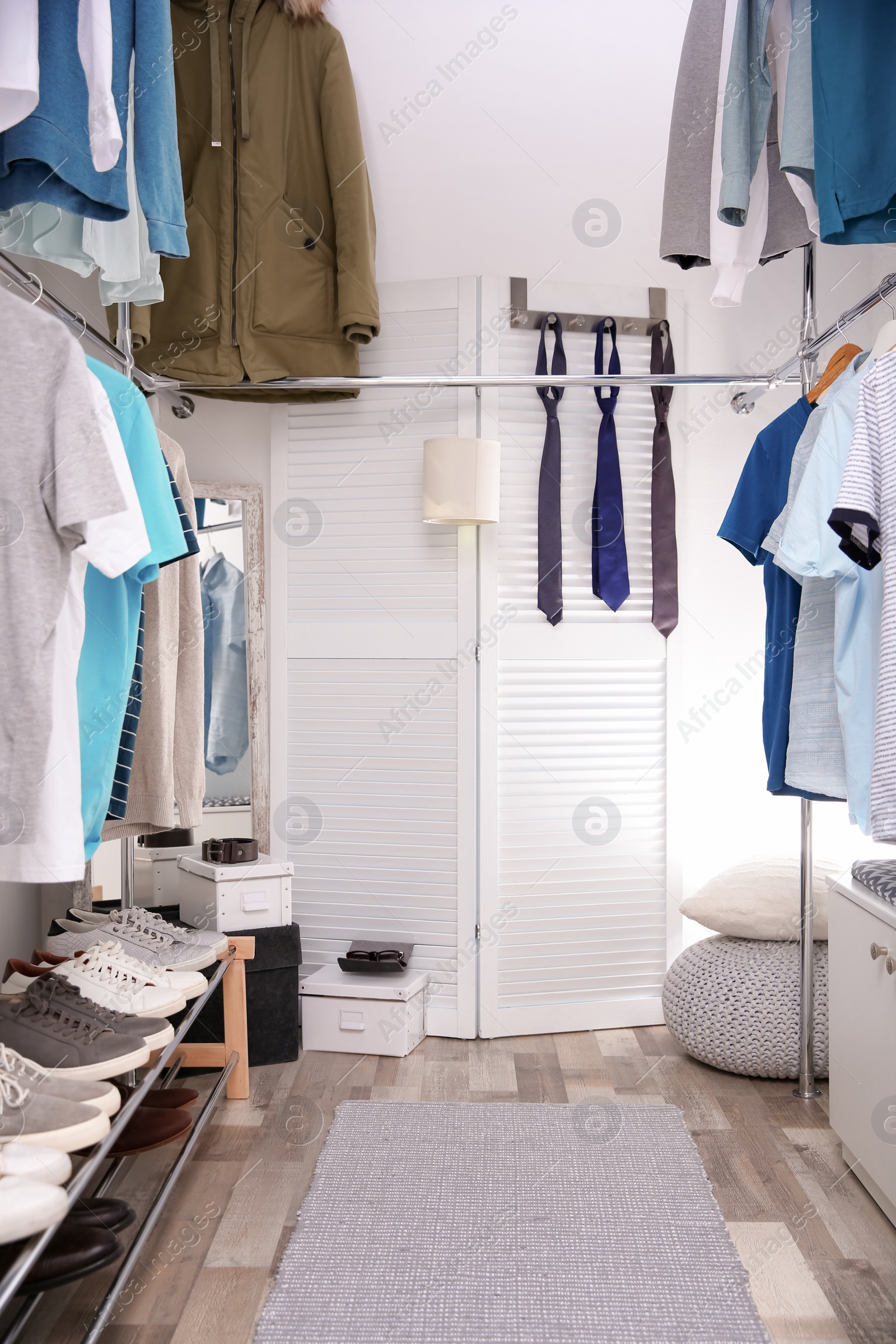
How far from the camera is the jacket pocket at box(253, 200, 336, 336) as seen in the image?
271 cm

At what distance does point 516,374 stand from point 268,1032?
6.83 feet

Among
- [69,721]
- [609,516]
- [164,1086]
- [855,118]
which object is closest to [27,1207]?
[69,721]

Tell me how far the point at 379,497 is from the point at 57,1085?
2.01m

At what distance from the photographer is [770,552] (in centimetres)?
218

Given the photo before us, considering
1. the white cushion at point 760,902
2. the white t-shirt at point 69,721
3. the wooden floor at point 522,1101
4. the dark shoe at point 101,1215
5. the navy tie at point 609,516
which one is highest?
the navy tie at point 609,516

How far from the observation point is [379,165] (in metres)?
3.02

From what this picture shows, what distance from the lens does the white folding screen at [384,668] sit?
2.93 metres

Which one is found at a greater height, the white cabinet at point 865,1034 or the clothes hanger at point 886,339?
the clothes hanger at point 886,339

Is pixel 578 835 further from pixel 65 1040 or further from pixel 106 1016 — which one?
pixel 65 1040

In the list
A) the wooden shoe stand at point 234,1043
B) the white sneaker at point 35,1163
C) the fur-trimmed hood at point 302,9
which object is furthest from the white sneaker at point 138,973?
the fur-trimmed hood at point 302,9

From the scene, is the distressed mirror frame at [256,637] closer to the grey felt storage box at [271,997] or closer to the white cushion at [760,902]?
the grey felt storage box at [271,997]

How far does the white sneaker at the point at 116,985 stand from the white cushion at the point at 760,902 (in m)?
1.52

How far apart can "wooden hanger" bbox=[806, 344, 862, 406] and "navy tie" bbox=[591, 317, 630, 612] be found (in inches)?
30.1

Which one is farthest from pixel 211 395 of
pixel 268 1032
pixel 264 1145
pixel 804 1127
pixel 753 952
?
pixel 804 1127
